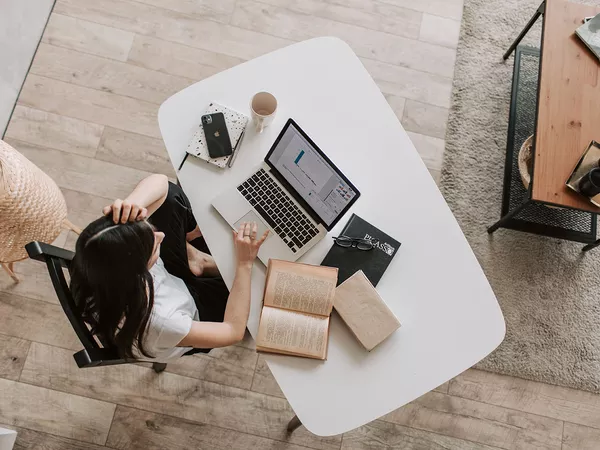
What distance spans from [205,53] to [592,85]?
1.60 m

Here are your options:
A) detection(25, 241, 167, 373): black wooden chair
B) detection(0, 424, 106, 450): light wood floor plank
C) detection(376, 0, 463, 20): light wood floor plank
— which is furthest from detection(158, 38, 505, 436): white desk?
detection(376, 0, 463, 20): light wood floor plank

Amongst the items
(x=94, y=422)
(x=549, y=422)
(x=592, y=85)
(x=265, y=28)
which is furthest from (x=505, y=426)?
(x=265, y=28)

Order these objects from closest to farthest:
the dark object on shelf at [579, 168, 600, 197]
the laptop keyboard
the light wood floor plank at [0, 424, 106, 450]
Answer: the laptop keyboard → the dark object on shelf at [579, 168, 600, 197] → the light wood floor plank at [0, 424, 106, 450]

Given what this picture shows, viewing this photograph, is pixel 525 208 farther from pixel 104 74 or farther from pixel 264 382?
pixel 104 74

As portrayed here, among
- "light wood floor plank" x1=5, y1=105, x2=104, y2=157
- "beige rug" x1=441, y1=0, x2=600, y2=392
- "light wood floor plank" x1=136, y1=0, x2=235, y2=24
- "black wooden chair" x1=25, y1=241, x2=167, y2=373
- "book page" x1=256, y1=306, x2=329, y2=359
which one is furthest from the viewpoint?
"light wood floor plank" x1=136, y1=0, x2=235, y2=24

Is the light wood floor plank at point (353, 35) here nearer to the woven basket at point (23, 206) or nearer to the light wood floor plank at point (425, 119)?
the light wood floor plank at point (425, 119)

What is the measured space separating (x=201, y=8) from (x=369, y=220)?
1514mm

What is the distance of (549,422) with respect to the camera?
6.31 ft

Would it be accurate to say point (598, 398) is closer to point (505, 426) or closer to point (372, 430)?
point (505, 426)

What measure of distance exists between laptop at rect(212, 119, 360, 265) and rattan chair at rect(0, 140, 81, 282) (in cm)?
55

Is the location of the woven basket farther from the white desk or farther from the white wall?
the white wall

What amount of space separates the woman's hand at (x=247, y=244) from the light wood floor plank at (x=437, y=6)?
1.61m

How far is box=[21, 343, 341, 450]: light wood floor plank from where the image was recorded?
185 centimetres

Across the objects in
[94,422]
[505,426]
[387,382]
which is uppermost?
[387,382]
